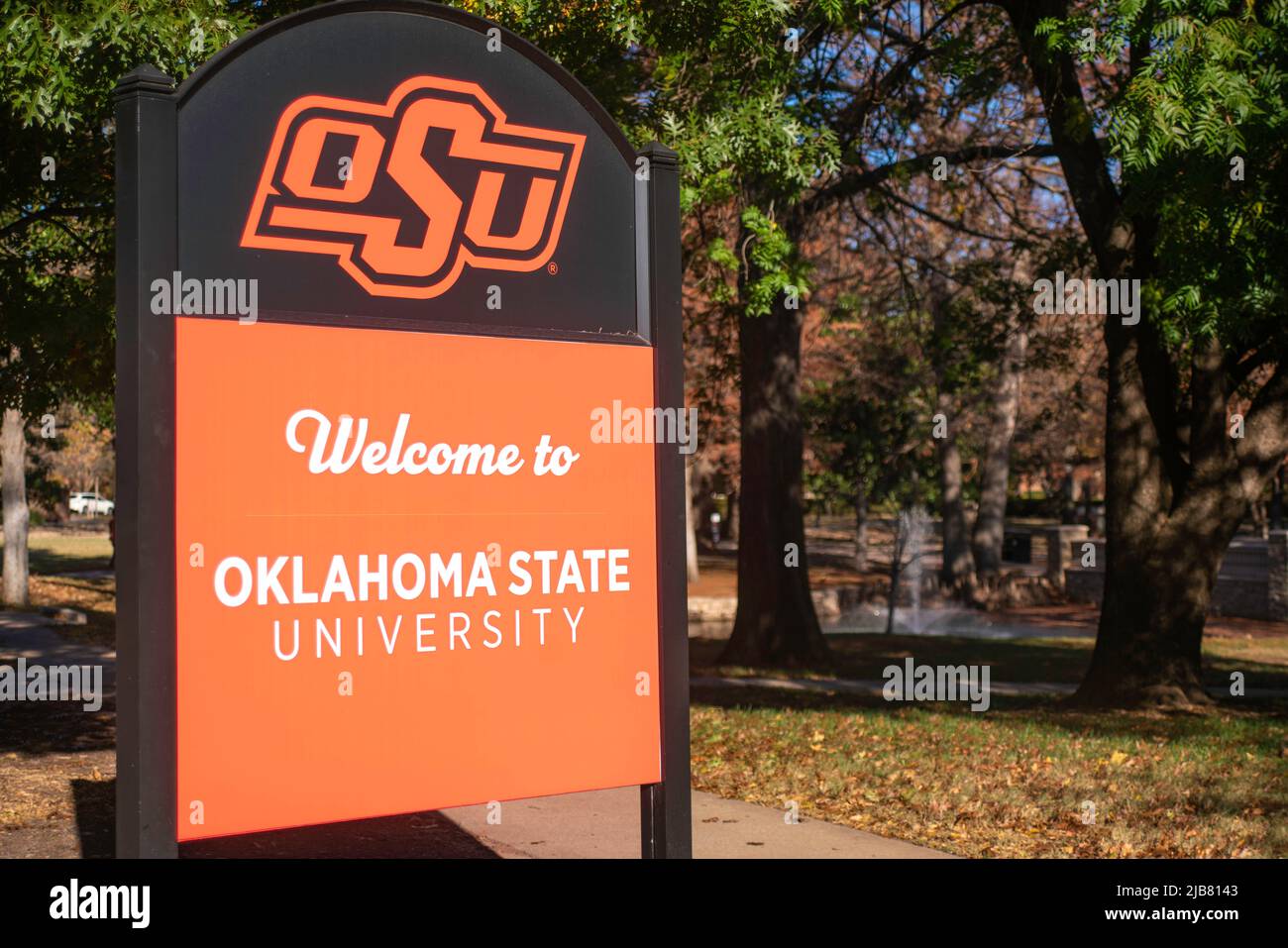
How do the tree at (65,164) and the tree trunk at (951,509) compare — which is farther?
the tree trunk at (951,509)

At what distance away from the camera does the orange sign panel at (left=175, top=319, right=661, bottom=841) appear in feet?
14.0

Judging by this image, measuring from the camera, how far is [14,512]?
76.5 feet

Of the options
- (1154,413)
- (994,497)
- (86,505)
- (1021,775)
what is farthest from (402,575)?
(86,505)

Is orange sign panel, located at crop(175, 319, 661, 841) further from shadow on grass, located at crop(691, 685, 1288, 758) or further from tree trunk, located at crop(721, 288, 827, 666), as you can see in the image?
tree trunk, located at crop(721, 288, 827, 666)

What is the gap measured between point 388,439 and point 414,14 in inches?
59.0

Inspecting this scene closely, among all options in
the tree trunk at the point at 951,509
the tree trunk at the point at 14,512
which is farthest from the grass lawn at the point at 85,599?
the tree trunk at the point at 951,509

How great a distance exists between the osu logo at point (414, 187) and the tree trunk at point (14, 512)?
804 inches

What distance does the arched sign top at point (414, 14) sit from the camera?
4254 mm

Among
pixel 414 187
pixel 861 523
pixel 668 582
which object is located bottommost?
pixel 861 523

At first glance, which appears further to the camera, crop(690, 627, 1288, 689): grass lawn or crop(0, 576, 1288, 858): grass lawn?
crop(690, 627, 1288, 689): grass lawn

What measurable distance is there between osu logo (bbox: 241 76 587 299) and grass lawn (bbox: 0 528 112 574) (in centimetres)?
3305

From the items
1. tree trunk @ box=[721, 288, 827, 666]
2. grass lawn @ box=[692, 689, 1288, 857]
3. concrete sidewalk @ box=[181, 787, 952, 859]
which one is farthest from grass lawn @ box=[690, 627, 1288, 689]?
concrete sidewalk @ box=[181, 787, 952, 859]

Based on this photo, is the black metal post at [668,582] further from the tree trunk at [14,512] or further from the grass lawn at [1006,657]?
the tree trunk at [14,512]

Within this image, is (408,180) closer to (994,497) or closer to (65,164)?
(65,164)
